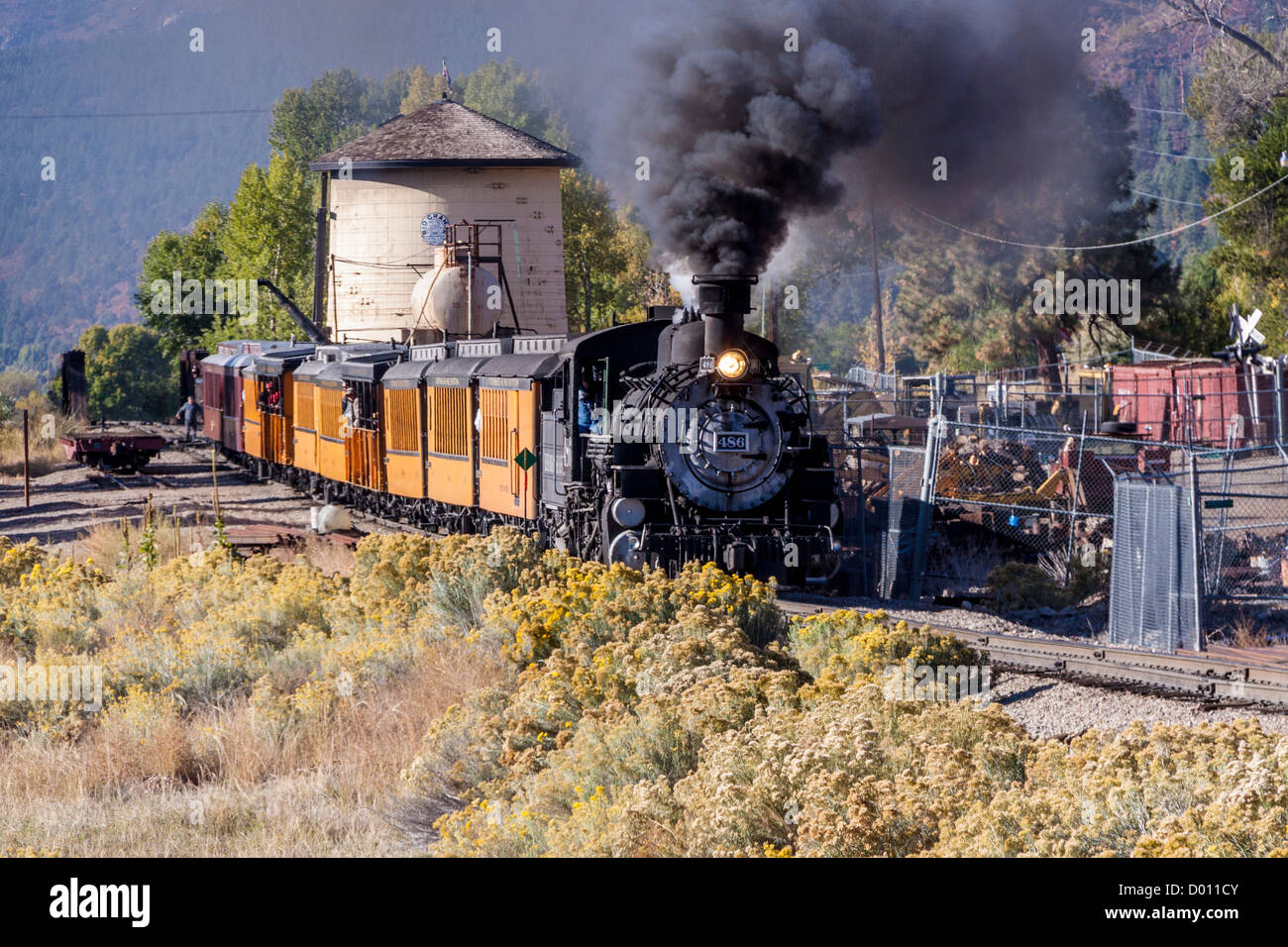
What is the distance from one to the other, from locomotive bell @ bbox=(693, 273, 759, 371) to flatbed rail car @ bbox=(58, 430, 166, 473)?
24.1 m

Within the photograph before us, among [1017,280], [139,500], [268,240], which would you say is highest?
[268,240]

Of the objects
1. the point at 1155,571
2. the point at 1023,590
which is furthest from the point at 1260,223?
the point at 1155,571

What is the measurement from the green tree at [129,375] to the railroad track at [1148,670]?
59327 millimetres

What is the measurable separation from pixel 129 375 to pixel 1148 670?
82000mm

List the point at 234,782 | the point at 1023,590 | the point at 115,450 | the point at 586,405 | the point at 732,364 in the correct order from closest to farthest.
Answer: the point at 234,782, the point at 732,364, the point at 586,405, the point at 1023,590, the point at 115,450

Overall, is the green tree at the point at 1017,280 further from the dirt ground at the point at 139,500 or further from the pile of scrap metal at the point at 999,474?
the dirt ground at the point at 139,500

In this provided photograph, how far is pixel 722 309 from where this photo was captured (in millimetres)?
14094

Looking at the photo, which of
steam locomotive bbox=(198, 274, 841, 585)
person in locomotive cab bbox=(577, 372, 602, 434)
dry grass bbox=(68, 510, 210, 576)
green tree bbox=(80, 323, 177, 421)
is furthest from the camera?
green tree bbox=(80, 323, 177, 421)

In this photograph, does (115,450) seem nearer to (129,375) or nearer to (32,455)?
(32,455)

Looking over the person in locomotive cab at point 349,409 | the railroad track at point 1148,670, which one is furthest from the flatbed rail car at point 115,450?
the railroad track at point 1148,670

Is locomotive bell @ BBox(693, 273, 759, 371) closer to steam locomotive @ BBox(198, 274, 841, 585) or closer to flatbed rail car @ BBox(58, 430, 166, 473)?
steam locomotive @ BBox(198, 274, 841, 585)

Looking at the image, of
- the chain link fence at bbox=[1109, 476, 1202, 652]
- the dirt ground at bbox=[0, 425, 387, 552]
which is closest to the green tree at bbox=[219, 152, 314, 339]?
the dirt ground at bbox=[0, 425, 387, 552]

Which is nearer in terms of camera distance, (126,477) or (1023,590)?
(1023,590)

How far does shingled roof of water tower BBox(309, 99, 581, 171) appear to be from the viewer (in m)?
48.7
